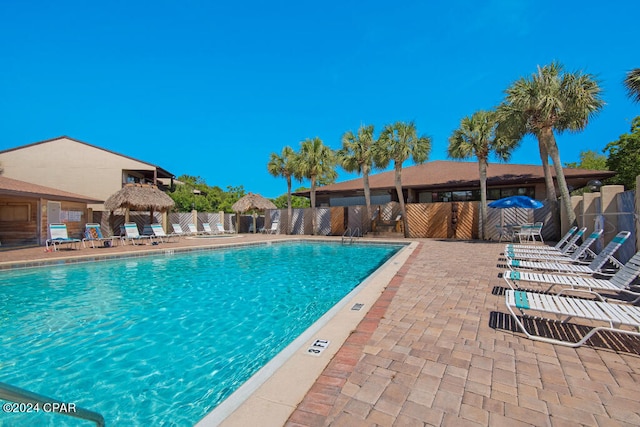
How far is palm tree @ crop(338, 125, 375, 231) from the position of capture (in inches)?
726

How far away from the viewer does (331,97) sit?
49.2 m

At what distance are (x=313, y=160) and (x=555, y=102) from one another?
13235 millimetres

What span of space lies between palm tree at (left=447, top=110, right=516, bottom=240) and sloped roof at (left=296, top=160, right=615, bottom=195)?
3.72m

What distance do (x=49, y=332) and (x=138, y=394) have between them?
8.80 feet

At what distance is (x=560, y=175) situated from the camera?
469 inches

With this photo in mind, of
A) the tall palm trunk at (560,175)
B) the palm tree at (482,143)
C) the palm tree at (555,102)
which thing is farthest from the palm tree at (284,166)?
the tall palm trunk at (560,175)

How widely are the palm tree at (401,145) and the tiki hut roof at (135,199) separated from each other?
45.3 ft

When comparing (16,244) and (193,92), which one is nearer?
(16,244)

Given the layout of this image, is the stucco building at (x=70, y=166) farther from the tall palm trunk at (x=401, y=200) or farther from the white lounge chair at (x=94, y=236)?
the tall palm trunk at (x=401, y=200)

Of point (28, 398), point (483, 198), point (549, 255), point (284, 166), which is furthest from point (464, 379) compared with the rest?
point (284, 166)

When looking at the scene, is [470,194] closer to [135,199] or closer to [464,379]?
[464,379]

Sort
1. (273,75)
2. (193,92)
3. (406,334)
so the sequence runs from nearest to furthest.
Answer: (406,334), (273,75), (193,92)

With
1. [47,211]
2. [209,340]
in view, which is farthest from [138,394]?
[47,211]

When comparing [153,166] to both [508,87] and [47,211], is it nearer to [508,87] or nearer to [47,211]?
[47,211]
